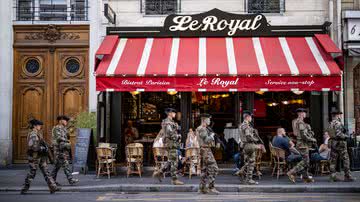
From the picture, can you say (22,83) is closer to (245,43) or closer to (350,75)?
(245,43)

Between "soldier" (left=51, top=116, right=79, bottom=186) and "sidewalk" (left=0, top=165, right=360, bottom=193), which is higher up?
"soldier" (left=51, top=116, right=79, bottom=186)

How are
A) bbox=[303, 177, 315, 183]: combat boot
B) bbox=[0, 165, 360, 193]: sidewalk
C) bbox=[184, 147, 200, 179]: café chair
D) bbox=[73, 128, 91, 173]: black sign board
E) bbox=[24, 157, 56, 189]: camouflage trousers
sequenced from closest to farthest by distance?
bbox=[24, 157, 56, 189]: camouflage trousers, bbox=[0, 165, 360, 193]: sidewalk, bbox=[303, 177, 315, 183]: combat boot, bbox=[184, 147, 200, 179]: café chair, bbox=[73, 128, 91, 173]: black sign board

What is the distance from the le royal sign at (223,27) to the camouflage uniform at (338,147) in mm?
3822

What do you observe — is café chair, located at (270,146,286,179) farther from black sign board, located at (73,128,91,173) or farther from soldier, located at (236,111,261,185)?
black sign board, located at (73,128,91,173)

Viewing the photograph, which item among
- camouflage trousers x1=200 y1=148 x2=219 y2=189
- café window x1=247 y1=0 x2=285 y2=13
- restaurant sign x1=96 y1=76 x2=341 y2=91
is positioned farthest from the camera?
café window x1=247 y1=0 x2=285 y2=13

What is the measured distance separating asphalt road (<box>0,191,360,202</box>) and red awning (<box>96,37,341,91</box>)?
3.53 meters

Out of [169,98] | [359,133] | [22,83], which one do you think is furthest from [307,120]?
[22,83]

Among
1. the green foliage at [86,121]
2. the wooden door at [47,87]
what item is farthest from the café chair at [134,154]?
the wooden door at [47,87]

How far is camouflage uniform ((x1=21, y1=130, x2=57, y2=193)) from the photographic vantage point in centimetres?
1243

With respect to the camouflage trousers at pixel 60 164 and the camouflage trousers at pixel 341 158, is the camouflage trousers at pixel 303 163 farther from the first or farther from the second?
the camouflage trousers at pixel 60 164

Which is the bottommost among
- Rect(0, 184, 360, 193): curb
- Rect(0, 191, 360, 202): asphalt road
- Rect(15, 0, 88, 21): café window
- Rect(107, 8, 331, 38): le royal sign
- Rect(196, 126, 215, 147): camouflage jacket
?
Rect(0, 191, 360, 202): asphalt road

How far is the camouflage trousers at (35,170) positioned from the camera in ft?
40.7

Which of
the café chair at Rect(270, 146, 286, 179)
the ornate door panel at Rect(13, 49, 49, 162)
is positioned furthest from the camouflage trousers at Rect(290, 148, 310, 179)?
the ornate door panel at Rect(13, 49, 49, 162)

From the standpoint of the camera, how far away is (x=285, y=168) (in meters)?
15.6
